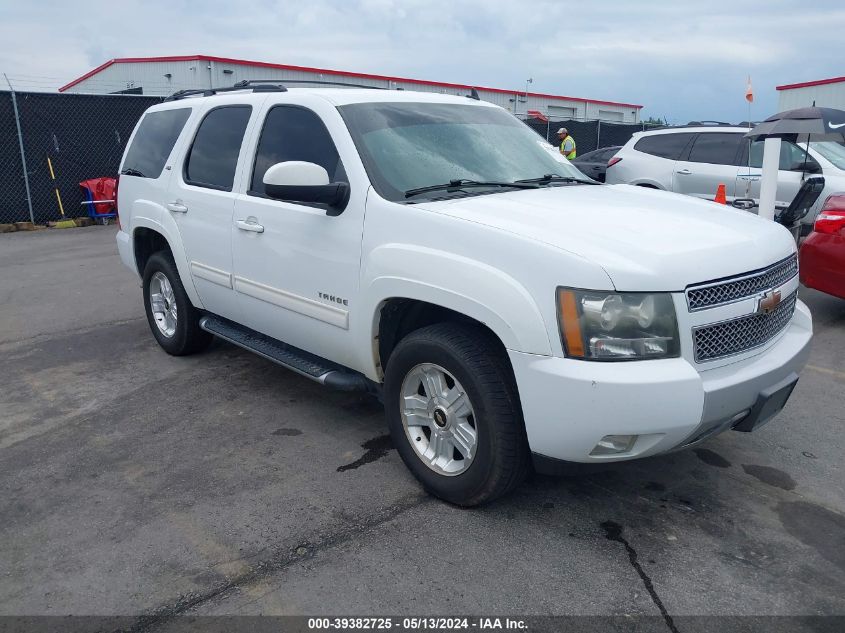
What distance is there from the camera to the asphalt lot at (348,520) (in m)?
Result: 2.88

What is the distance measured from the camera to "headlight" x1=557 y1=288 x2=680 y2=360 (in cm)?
287

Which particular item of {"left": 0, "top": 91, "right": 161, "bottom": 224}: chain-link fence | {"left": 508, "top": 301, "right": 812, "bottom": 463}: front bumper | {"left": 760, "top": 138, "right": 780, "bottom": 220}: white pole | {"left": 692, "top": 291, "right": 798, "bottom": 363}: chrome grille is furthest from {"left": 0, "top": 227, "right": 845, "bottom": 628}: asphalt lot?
{"left": 0, "top": 91, "right": 161, "bottom": 224}: chain-link fence

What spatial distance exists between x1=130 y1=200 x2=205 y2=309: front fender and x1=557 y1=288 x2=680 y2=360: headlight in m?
3.28

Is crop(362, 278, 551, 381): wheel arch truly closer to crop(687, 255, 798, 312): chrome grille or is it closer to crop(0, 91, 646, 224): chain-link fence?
crop(687, 255, 798, 312): chrome grille

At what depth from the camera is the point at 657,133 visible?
11.2m

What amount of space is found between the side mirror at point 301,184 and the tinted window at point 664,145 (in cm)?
816

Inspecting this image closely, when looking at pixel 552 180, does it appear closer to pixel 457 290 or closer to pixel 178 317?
pixel 457 290

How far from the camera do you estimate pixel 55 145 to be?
556 inches

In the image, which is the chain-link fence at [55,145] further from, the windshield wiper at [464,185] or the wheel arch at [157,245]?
the windshield wiper at [464,185]

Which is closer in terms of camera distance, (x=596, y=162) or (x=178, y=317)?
(x=178, y=317)

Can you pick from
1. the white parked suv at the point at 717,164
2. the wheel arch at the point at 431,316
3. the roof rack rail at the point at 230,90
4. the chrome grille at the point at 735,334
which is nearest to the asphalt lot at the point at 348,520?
the wheel arch at the point at 431,316

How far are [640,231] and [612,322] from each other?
0.56 metres

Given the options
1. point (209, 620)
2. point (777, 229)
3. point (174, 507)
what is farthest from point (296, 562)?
point (777, 229)

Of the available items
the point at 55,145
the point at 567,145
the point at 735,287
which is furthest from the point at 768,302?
the point at 567,145
